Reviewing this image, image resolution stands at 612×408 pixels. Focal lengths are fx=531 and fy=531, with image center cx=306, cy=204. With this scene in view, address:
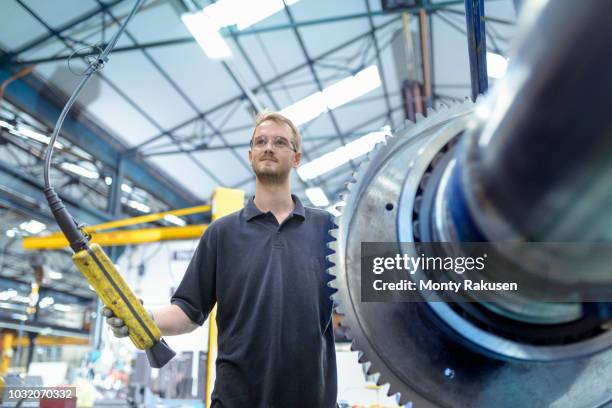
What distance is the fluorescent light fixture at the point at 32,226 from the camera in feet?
34.7

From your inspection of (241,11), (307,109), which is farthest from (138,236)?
(307,109)

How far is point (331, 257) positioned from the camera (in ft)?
2.56

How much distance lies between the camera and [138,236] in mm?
5406

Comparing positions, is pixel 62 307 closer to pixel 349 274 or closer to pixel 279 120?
pixel 279 120

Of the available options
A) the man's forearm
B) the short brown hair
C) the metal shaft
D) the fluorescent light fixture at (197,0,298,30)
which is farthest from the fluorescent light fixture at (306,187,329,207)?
the metal shaft

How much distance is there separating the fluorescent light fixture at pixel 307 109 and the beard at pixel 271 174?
6998 millimetres

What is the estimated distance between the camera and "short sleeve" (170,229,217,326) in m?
Result: 1.38

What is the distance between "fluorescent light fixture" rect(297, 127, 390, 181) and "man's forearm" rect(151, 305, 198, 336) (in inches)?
355

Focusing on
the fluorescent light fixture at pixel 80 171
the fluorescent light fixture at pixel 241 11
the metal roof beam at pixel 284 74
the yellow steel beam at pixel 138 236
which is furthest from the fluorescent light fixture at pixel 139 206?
the fluorescent light fixture at pixel 241 11

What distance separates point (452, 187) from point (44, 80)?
7.33 meters

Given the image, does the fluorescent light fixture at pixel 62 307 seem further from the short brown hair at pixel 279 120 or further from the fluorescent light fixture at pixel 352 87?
the short brown hair at pixel 279 120

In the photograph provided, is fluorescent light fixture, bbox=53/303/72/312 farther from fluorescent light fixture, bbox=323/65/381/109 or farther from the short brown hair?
the short brown hair

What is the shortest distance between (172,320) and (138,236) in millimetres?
4317

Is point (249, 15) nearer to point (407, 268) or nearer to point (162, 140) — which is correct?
point (162, 140)
